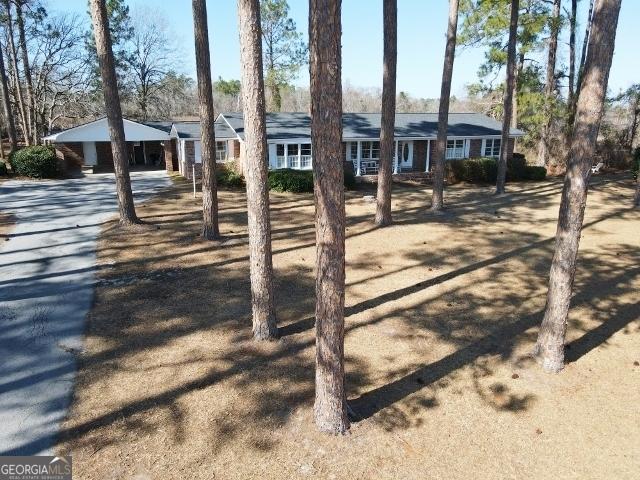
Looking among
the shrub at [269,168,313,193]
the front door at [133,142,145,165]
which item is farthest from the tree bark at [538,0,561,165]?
the front door at [133,142,145,165]

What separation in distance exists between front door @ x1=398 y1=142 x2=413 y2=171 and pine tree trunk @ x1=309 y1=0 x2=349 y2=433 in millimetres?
22919

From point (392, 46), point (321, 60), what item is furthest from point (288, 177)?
point (321, 60)

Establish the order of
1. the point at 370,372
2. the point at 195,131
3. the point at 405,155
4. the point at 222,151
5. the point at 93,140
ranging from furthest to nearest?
the point at 93,140, the point at 405,155, the point at 222,151, the point at 195,131, the point at 370,372

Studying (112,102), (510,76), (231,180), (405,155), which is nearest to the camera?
(112,102)

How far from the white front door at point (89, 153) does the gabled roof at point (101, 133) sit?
1.09 metres

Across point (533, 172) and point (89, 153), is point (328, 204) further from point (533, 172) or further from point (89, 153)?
point (89, 153)

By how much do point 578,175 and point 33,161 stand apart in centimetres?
2669

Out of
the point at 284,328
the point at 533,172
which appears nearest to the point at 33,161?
the point at 284,328

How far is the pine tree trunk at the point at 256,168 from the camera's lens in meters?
6.45

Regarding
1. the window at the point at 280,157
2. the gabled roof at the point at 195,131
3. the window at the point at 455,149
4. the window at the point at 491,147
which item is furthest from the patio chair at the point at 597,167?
the gabled roof at the point at 195,131

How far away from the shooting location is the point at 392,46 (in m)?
12.8

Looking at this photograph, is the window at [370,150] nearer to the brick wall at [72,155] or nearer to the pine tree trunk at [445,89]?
the pine tree trunk at [445,89]

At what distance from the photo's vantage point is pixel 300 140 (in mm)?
24109

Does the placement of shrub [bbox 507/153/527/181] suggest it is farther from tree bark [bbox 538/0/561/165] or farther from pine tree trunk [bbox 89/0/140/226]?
pine tree trunk [bbox 89/0/140/226]
